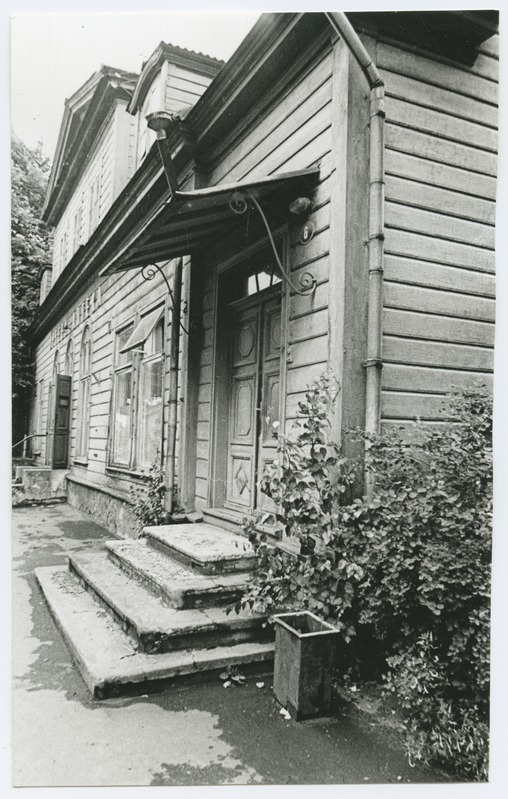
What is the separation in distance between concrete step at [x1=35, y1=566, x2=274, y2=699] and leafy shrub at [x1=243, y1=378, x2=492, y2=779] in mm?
346

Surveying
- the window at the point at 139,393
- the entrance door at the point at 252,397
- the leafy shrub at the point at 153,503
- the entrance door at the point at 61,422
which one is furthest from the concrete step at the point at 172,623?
the entrance door at the point at 61,422

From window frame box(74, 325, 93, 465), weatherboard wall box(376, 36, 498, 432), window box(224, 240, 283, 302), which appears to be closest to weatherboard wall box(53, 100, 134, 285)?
window frame box(74, 325, 93, 465)

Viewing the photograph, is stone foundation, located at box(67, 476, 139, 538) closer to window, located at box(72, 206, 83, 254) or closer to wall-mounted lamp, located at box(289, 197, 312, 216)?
wall-mounted lamp, located at box(289, 197, 312, 216)

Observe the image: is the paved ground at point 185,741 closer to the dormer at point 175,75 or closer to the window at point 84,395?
the dormer at point 175,75

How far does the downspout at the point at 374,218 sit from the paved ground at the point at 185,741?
68.1 inches

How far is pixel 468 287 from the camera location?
4.09 meters

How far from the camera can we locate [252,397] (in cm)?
509

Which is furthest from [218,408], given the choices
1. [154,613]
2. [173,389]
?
[154,613]

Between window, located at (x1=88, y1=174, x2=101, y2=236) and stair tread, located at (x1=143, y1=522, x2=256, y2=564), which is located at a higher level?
window, located at (x1=88, y1=174, x2=101, y2=236)

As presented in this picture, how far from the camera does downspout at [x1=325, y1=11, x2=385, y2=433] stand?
348 centimetres

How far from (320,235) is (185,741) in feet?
10.4

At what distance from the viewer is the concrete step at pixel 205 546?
391 cm

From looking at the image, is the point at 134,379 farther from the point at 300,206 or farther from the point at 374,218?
the point at 374,218

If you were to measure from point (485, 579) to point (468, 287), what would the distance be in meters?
2.39
